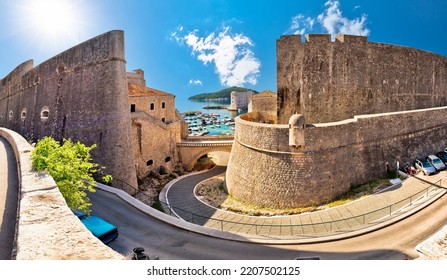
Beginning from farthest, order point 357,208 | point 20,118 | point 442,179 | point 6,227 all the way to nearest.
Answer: point 20,118
point 442,179
point 357,208
point 6,227

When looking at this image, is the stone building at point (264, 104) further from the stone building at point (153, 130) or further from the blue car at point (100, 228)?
the blue car at point (100, 228)

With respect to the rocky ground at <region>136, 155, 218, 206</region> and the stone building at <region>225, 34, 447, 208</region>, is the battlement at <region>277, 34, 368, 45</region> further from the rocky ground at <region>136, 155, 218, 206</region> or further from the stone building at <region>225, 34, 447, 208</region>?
the rocky ground at <region>136, 155, 218, 206</region>

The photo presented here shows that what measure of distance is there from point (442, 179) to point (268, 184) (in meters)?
9.88

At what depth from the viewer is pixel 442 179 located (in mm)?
17781

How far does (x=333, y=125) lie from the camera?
59.6 ft

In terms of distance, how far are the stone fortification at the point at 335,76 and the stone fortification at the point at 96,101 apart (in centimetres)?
1113

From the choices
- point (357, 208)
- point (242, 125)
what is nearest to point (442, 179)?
point (357, 208)

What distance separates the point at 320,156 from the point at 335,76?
23.5ft

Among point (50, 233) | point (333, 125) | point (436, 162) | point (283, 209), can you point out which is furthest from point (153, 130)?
point (50, 233)

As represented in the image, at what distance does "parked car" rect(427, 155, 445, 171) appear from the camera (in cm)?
1931

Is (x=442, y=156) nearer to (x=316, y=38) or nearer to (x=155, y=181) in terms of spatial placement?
(x=316, y=38)

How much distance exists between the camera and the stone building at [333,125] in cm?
1816

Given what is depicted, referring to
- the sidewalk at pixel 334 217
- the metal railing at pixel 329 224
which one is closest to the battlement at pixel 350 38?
the sidewalk at pixel 334 217

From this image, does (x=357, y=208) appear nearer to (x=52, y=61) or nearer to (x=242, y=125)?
(x=242, y=125)
